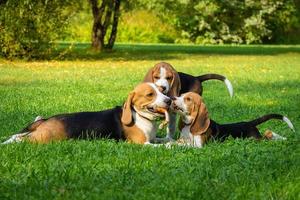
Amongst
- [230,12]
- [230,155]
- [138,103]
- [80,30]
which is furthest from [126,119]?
[80,30]

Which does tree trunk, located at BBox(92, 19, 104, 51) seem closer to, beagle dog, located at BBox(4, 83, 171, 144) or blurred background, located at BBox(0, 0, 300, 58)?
blurred background, located at BBox(0, 0, 300, 58)

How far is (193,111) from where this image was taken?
7906 millimetres

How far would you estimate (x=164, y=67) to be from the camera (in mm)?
9008

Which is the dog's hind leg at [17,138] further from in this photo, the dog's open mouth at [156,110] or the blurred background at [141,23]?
the blurred background at [141,23]

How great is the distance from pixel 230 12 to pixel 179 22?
4934 millimetres

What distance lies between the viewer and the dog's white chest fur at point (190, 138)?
25.6ft

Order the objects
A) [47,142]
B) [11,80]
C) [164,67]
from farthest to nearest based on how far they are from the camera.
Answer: [11,80] < [164,67] < [47,142]

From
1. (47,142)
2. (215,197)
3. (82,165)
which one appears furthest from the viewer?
(47,142)

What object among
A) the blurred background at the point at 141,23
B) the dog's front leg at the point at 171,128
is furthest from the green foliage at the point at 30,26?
the dog's front leg at the point at 171,128

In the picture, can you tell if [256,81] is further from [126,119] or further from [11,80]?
[126,119]

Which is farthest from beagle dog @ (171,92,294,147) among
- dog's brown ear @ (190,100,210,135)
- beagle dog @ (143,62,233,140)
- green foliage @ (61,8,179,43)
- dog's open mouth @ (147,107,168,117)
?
green foliage @ (61,8,179,43)

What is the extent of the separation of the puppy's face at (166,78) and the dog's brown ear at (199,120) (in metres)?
0.91

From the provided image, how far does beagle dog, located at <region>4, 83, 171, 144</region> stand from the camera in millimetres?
7754

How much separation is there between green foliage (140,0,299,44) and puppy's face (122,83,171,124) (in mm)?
34337
